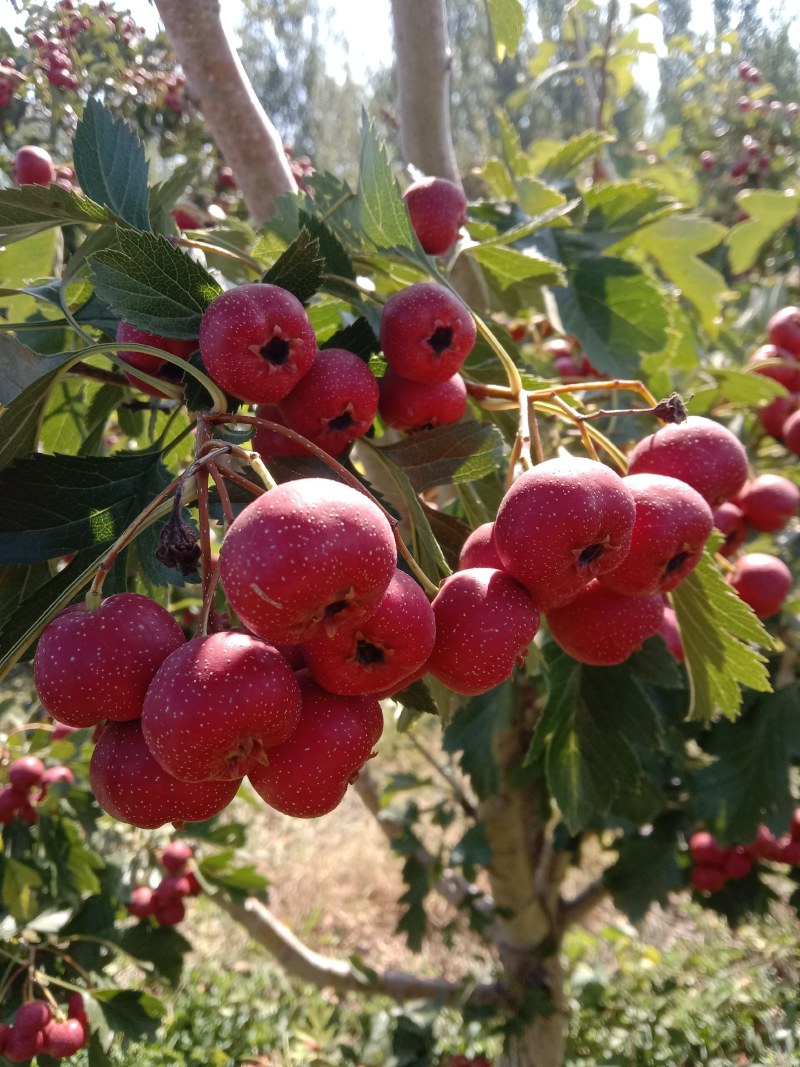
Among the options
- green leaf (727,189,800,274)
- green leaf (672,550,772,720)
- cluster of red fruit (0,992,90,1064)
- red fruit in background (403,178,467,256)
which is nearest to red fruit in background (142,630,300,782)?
green leaf (672,550,772,720)

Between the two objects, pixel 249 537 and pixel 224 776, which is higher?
pixel 249 537

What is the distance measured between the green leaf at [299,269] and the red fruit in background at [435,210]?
34 centimetres

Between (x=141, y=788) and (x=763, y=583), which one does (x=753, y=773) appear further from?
(x=141, y=788)

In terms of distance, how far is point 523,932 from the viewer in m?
2.17

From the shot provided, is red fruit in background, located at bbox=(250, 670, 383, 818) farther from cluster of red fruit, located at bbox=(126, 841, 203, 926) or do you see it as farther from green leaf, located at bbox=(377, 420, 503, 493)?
cluster of red fruit, located at bbox=(126, 841, 203, 926)

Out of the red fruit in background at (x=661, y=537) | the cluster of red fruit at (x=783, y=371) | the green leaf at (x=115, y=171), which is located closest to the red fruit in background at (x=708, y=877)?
the cluster of red fruit at (x=783, y=371)

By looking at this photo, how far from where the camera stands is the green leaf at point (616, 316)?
1.24 meters

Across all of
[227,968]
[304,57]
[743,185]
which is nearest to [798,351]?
[743,185]

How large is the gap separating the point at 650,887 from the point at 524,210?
1.74 meters

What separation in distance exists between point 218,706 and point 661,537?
0.37 m

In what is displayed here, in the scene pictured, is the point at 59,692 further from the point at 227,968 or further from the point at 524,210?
the point at 227,968

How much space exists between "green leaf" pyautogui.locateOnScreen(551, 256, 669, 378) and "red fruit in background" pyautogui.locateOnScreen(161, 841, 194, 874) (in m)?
1.81

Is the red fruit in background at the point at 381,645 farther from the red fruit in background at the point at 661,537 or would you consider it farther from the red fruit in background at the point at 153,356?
the red fruit in background at the point at 153,356

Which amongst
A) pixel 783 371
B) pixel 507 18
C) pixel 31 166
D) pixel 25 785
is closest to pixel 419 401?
pixel 507 18
